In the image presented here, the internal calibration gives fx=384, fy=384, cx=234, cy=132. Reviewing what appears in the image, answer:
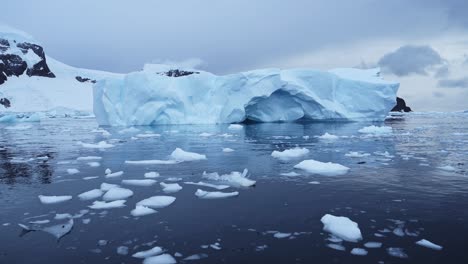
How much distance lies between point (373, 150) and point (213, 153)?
482 centimetres

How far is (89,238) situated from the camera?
4230mm

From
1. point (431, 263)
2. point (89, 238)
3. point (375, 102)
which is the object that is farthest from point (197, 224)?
point (375, 102)

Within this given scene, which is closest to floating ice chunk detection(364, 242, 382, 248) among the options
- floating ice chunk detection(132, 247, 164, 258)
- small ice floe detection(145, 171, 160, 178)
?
floating ice chunk detection(132, 247, 164, 258)

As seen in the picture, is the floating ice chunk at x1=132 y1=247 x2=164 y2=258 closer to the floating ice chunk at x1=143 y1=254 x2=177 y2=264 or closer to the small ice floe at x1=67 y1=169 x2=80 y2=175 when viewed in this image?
the floating ice chunk at x1=143 y1=254 x2=177 y2=264

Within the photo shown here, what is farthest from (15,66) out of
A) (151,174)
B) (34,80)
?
(151,174)

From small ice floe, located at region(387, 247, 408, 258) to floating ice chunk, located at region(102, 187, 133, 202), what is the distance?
3.87 m

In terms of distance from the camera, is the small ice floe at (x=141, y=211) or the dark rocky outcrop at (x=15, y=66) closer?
the small ice floe at (x=141, y=211)

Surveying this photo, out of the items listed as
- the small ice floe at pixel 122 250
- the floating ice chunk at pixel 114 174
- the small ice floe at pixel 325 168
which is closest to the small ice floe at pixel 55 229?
the small ice floe at pixel 122 250

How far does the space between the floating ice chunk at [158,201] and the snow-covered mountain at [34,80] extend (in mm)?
67754

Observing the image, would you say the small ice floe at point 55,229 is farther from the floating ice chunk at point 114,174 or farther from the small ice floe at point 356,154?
the small ice floe at point 356,154

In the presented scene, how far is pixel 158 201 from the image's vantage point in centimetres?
561

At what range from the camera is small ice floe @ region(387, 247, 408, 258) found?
145 inches

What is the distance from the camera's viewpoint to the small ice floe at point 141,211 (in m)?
5.06

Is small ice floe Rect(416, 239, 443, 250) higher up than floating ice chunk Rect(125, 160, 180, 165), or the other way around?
floating ice chunk Rect(125, 160, 180, 165)
